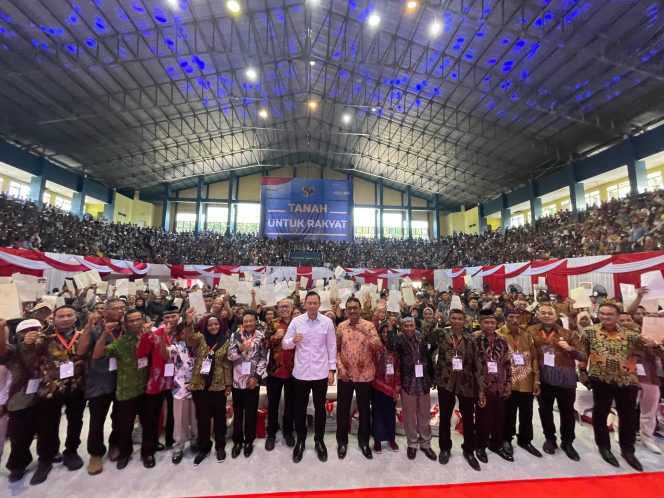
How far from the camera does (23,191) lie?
57.1 feet

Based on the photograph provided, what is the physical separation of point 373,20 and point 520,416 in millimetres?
11675

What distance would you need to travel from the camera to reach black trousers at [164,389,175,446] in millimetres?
3187

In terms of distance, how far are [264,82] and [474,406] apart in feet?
51.4

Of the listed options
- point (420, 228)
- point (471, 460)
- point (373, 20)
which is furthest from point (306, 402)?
point (420, 228)

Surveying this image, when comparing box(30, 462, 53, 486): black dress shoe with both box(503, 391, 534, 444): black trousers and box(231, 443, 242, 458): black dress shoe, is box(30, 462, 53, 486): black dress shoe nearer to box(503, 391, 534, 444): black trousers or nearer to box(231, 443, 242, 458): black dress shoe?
box(231, 443, 242, 458): black dress shoe

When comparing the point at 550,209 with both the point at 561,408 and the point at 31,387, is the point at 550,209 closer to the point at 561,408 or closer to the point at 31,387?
the point at 561,408

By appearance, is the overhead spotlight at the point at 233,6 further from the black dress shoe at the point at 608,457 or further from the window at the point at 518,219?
the window at the point at 518,219

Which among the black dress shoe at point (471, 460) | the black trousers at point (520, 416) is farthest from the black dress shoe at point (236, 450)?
the black trousers at point (520, 416)

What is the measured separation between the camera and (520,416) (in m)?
3.19

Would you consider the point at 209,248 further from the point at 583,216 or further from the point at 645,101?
the point at 645,101

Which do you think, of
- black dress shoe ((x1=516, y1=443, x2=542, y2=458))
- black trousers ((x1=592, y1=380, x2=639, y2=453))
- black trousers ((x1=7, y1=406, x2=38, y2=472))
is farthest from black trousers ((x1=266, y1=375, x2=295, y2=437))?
black trousers ((x1=592, y1=380, x2=639, y2=453))

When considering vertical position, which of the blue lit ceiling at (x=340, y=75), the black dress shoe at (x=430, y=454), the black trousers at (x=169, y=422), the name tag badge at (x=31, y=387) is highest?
the blue lit ceiling at (x=340, y=75)

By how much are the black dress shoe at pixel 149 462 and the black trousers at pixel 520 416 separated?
3436mm

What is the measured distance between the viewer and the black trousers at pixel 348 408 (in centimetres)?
314
